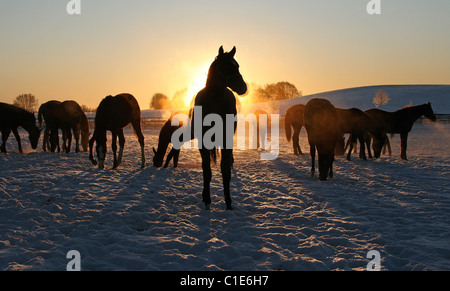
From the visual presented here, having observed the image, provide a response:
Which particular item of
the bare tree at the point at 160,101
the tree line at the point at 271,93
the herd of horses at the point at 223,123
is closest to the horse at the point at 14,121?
the herd of horses at the point at 223,123

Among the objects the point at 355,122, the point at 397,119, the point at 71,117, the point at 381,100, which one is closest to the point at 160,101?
the point at 381,100

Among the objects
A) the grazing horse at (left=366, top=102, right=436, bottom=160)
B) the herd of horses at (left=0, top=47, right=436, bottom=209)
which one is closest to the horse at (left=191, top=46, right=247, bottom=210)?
the herd of horses at (left=0, top=47, right=436, bottom=209)

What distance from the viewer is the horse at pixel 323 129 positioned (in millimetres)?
7762

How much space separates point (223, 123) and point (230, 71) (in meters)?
0.87

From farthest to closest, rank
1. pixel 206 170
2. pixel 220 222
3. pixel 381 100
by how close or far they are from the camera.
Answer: pixel 381 100
pixel 206 170
pixel 220 222

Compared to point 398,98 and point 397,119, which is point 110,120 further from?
point 398,98

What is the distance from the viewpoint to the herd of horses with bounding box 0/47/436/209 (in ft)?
17.3

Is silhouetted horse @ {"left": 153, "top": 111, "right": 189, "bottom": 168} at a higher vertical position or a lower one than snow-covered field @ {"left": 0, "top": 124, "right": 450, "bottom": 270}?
higher

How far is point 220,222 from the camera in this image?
467 centimetres

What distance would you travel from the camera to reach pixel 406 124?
13438mm

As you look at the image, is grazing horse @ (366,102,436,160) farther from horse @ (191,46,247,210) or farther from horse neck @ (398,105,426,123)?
horse @ (191,46,247,210)
